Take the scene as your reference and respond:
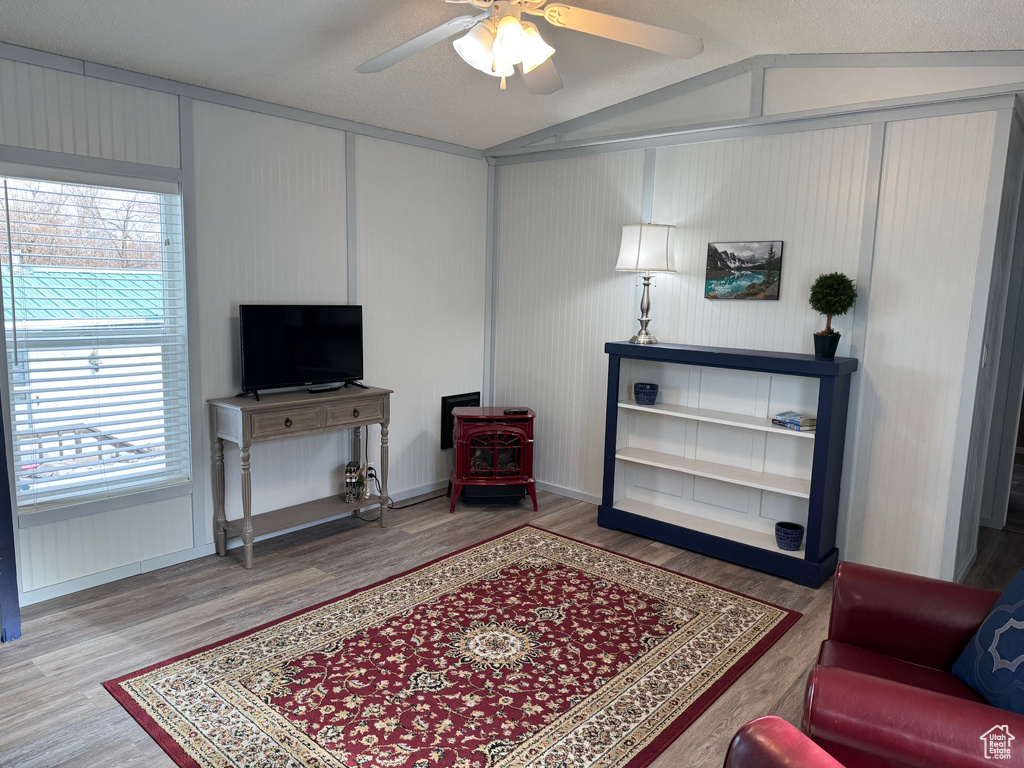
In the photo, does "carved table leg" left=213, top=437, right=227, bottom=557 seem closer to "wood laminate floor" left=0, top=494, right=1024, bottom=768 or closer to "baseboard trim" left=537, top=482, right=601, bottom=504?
"wood laminate floor" left=0, top=494, right=1024, bottom=768

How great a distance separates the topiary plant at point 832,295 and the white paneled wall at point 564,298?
1118 mm

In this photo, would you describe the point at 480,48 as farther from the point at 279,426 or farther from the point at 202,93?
the point at 279,426

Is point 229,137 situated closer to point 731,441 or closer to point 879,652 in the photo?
point 731,441

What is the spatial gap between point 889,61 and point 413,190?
2.86 metres

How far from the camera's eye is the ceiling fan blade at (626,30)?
235 centimetres

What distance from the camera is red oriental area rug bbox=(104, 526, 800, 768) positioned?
231 centimetres

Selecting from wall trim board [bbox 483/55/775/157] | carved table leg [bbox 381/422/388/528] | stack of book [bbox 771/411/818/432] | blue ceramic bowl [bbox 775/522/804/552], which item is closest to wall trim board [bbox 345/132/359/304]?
carved table leg [bbox 381/422/388/528]

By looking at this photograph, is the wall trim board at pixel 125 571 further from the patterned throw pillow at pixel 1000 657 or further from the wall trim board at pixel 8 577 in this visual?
the patterned throw pillow at pixel 1000 657

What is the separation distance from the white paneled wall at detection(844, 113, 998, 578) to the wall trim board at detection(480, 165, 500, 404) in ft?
8.73

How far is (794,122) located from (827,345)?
1.25 metres

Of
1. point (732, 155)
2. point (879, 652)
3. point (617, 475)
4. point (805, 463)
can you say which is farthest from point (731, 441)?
point (879, 652)

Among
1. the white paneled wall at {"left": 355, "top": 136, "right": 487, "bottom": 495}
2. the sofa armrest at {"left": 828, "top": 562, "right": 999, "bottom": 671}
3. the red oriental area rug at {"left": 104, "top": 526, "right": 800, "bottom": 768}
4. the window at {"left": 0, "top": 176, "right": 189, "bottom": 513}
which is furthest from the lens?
the white paneled wall at {"left": 355, "top": 136, "right": 487, "bottom": 495}

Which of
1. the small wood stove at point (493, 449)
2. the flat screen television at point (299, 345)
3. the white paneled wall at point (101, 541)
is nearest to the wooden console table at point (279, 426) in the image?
the flat screen television at point (299, 345)

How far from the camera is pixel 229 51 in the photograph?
319cm
